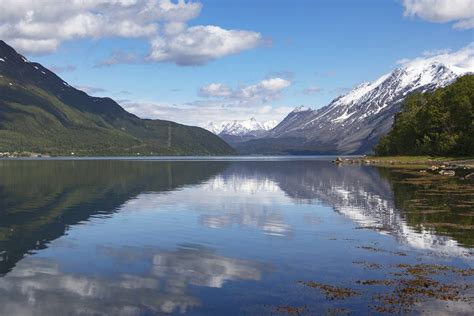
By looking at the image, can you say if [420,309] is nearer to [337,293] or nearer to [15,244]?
[337,293]

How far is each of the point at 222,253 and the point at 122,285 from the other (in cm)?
1027

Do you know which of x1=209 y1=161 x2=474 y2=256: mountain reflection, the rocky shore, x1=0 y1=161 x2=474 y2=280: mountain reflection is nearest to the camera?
x1=209 y1=161 x2=474 y2=256: mountain reflection

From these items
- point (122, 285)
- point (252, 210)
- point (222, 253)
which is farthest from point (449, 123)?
point (122, 285)

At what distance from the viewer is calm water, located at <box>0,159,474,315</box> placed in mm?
25000

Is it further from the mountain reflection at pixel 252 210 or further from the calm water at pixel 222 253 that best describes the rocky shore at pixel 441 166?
the calm water at pixel 222 253

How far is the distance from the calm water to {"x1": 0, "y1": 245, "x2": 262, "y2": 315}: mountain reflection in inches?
2.3

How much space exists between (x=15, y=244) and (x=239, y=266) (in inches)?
766

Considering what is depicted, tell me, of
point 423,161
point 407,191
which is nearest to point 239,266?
point 407,191

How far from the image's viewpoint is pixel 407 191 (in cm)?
8169

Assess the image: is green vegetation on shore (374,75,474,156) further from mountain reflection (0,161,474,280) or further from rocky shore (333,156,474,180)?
mountain reflection (0,161,474,280)

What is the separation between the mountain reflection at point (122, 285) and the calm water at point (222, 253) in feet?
0.19

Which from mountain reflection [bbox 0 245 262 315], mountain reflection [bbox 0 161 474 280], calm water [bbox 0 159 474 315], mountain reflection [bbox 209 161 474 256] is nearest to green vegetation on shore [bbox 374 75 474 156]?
mountain reflection [bbox 209 161 474 256]

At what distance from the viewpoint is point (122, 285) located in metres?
28.1

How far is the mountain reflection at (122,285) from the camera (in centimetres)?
2441
